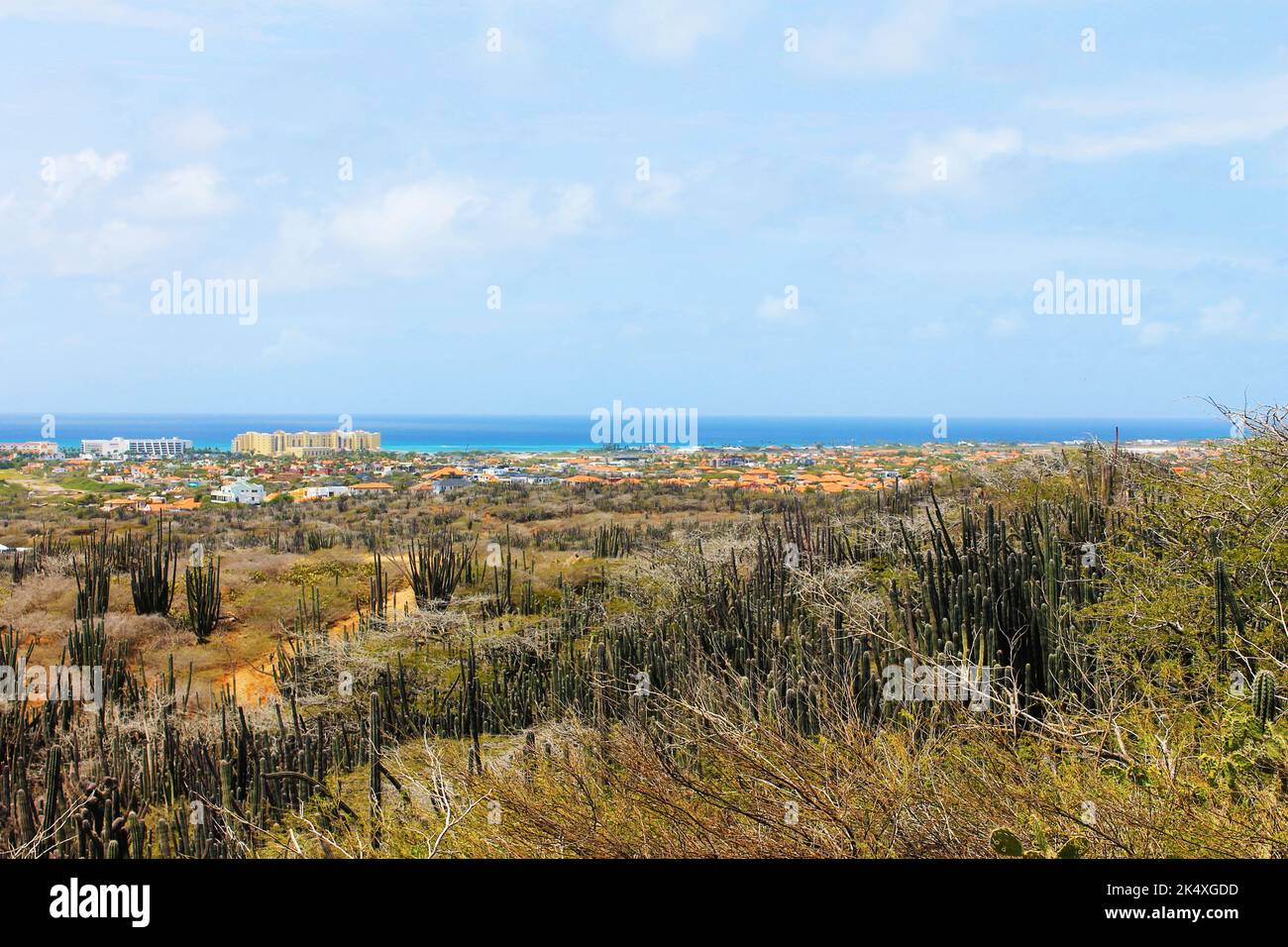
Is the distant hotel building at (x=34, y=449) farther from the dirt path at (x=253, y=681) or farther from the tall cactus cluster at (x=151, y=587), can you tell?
the dirt path at (x=253, y=681)

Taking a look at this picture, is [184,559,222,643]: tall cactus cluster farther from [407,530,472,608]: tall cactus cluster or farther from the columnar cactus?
the columnar cactus

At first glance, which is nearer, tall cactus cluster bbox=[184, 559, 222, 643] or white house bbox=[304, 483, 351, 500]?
tall cactus cluster bbox=[184, 559, 222, 643]

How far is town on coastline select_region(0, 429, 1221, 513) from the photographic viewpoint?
2917 cm

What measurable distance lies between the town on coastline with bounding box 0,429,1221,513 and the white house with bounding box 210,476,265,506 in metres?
0.04

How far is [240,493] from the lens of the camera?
97.3 feet

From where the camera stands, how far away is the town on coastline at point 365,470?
2917cm

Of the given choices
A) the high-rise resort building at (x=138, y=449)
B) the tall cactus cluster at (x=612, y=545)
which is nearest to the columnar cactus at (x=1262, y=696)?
the tall cactus cluster at (x=612, y=545)

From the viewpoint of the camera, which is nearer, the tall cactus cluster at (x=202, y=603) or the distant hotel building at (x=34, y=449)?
the tall cactus cluster at (x=202, y=603)

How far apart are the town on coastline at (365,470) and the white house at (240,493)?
1.4 inches

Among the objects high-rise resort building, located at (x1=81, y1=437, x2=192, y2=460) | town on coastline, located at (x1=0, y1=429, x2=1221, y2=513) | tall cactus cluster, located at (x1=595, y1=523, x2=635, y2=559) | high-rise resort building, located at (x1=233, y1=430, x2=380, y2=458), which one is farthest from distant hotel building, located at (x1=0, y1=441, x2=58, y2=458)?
tall cactus cluster, located at (x1=595, y1=523, x2=635, y2=559)

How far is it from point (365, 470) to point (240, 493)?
889 cm

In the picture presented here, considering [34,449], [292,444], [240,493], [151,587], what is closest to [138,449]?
[34,449]

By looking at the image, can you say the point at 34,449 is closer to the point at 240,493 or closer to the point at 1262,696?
the point at 240,493
